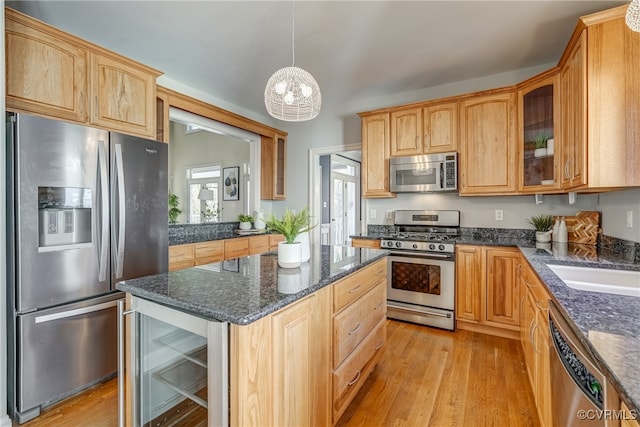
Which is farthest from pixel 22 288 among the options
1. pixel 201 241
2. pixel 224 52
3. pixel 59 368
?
pixel 224 52

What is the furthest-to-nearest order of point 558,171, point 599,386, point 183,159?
1. point 183,159
2. point 558,171
3. point 599,386

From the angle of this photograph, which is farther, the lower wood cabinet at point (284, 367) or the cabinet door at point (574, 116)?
the cabinet door at point (574, 116)

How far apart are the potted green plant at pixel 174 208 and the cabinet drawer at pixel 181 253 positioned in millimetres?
871

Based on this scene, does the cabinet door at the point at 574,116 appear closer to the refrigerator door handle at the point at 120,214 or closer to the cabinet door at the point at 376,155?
the cabinet door at the point at 376,155

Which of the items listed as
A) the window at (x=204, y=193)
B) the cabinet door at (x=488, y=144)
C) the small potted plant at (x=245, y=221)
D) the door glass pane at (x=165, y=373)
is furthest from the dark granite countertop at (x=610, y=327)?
the window at (x=204, y=193)

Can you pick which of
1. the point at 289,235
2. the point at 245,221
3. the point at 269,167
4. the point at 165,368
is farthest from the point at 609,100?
the point at 245,221

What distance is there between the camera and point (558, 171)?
260 centimetres

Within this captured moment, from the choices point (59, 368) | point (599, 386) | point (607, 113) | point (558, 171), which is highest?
point (607, 113)

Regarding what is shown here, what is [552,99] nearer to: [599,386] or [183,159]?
[599,386]

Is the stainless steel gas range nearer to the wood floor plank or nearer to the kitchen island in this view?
the wood floor plank

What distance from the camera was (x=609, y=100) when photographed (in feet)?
5.79

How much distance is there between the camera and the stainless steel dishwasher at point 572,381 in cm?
81

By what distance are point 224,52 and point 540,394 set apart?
3462 millimetres
